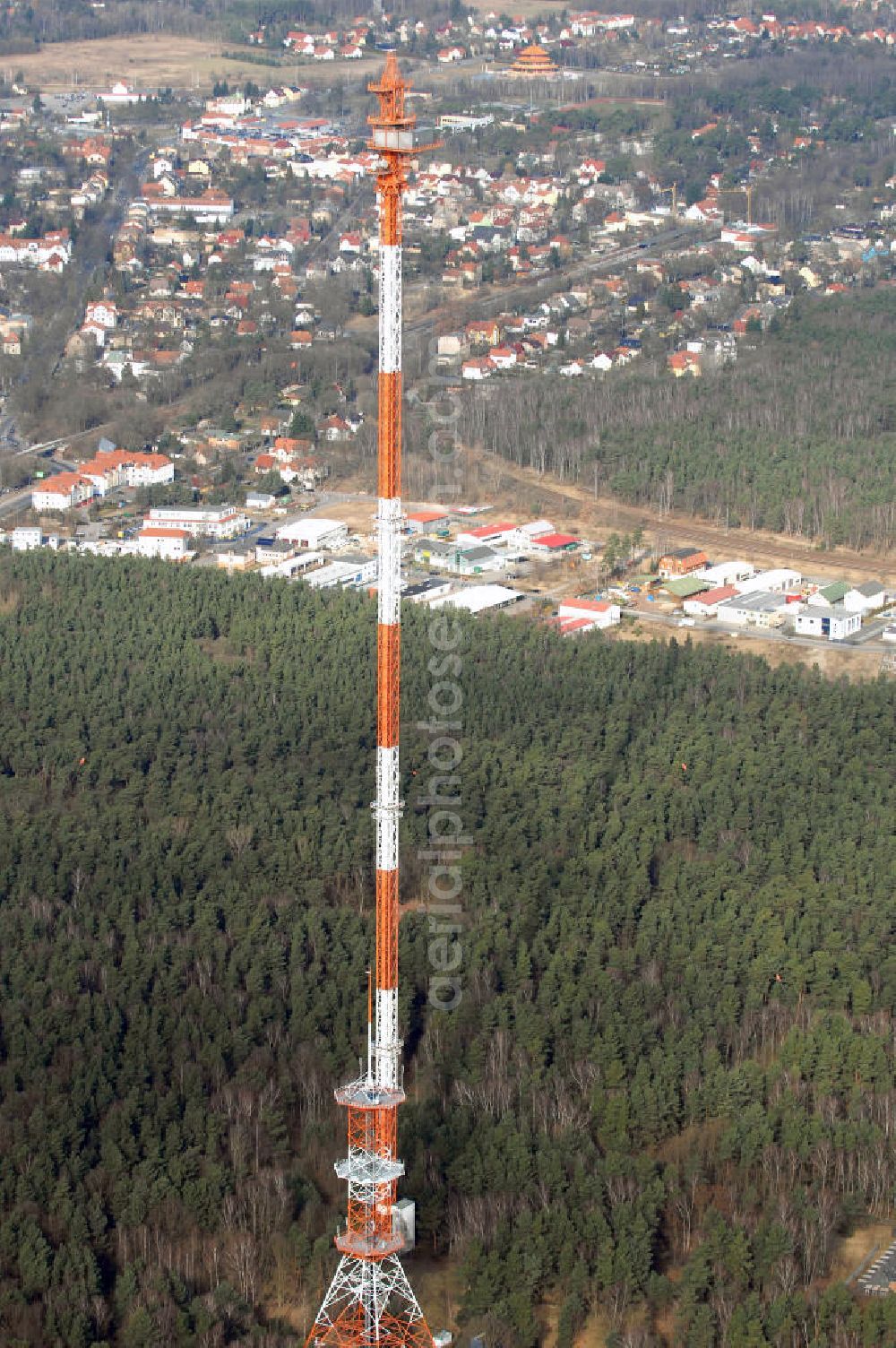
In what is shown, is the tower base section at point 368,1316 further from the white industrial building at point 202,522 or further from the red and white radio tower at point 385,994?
the white industrial building at point 202,522

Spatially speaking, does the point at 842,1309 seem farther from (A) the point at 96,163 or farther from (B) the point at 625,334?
(A) the point at 96,163

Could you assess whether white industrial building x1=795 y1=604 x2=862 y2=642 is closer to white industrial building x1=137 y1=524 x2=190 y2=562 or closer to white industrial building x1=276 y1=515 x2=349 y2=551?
white industrial building x1=276 y1=515 x2=349 y2=551

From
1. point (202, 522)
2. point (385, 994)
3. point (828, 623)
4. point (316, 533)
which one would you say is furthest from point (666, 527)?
point (385, 994)

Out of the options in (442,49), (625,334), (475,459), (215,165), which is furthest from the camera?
(442,49)

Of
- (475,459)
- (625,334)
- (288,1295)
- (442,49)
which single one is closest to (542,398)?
(475,459)

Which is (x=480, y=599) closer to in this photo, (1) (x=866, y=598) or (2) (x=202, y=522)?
(1) (x=866, y=598)

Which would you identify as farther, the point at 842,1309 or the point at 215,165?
the point at 215,165
